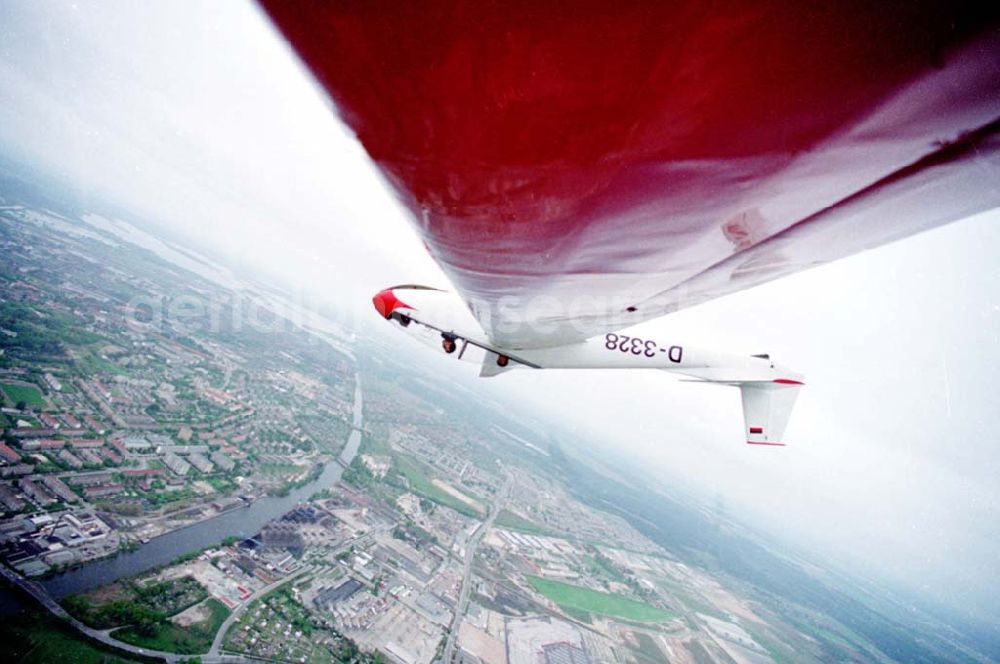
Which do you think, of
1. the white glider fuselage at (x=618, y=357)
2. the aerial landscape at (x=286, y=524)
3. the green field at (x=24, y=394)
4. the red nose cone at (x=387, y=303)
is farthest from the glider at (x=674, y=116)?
the green field at (x=24, y=394)

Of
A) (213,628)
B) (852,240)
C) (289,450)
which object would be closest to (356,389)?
(289,450)

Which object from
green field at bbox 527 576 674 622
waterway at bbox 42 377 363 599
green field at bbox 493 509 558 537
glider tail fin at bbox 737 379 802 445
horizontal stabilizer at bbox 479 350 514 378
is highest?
glider tail fin at bbox 737 379 802 445

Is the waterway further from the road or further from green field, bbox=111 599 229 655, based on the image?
the road

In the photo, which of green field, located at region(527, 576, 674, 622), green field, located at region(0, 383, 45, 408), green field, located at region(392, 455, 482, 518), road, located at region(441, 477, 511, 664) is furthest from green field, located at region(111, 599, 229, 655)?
green field, located at region(527, 576, 674, 622)

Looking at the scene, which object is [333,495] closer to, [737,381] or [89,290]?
[737,381]

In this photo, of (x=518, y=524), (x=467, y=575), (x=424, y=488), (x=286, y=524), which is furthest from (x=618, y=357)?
(x=518, y=524)

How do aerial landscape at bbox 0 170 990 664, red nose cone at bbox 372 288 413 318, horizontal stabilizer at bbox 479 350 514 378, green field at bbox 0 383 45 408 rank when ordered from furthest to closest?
green field at bbox 0 383 45 408 < aerial landscape at bbox 0 170 990 664 < horizontal stabilizer at bbox 479 350 514 378 < red nose cone at bbox 372 288 413 318

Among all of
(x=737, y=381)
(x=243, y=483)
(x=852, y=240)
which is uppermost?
(x=737, y=381)
